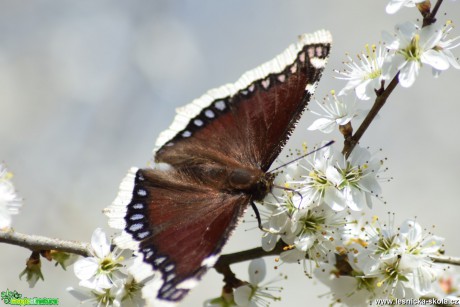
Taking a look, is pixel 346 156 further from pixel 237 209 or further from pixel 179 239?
pixel 179 239

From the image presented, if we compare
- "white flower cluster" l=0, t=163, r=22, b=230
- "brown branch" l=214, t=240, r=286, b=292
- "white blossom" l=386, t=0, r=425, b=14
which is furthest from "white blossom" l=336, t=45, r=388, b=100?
"white flower cluster" l=0, t=163, r=22, b=230

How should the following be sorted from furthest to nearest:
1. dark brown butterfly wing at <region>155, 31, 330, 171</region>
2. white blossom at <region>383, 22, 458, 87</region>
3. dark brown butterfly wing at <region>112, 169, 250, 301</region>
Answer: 1. dark brown butterfly wing at <region>155, 31, 330, 171</region>
2. white blossom at <region>383, 22, 458, 87</region>
3. dark brown butterfly wing at <region>112, 169, 250, 301</region>

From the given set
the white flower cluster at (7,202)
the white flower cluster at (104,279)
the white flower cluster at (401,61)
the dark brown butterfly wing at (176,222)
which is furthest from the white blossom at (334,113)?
the white flower cluster at (7,202)

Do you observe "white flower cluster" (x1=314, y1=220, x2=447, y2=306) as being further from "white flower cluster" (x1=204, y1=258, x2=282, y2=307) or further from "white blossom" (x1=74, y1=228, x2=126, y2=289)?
"white blossom" (x1=74, y1=228, x2=126, y2=289)

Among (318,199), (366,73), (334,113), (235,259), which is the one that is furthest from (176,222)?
(366,73)

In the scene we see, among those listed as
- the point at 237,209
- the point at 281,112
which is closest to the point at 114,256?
the point at 237,209

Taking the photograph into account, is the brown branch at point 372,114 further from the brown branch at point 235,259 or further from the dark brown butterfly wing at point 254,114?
the brown branch at point 235,259

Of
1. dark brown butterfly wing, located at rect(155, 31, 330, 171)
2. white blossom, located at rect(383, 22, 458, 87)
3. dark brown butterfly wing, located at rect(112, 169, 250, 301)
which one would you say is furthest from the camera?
dark brown butterfly wing, located at rect(155, 31, 330, 171)

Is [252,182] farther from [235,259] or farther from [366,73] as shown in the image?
[366,73]
